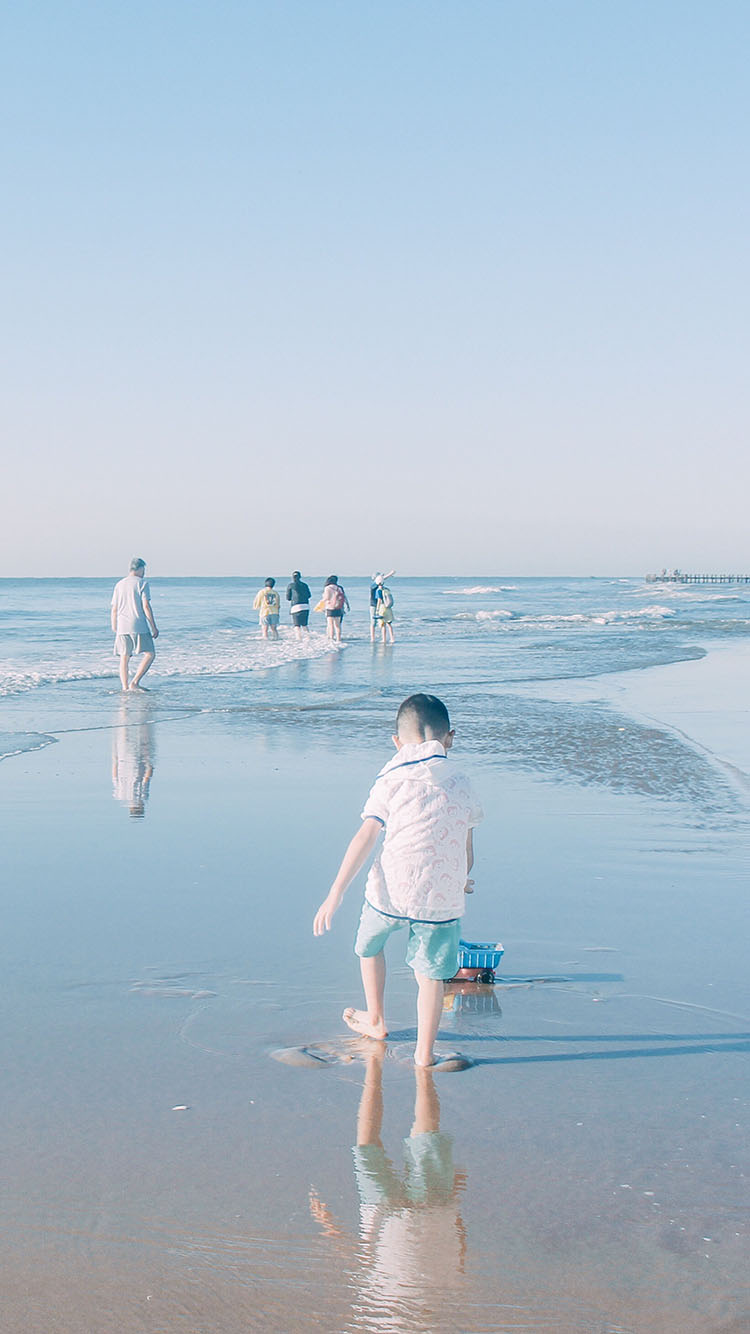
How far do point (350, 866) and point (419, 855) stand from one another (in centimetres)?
26

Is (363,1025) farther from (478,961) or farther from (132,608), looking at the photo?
(132,608)

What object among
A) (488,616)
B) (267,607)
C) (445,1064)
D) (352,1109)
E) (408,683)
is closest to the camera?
(352,1109)

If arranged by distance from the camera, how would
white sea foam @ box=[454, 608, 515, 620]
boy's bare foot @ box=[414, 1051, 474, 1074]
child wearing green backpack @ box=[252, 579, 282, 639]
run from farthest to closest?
1. white sea foam @ box=[454, 608, 515, 620]
2. child wearing green backpack @ box=[252, 579, 282, 639]
3. boy's bare foot @ box=[414, 1051, 474, 1074]

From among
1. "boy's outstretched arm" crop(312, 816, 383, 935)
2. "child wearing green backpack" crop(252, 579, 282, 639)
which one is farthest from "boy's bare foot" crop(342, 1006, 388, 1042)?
"child wearing green backpack" crop(252, 579, 282, 639)

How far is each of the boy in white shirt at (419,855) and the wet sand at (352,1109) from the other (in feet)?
1.32

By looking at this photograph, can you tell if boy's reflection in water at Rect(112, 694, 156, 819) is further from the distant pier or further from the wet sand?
the distant pier

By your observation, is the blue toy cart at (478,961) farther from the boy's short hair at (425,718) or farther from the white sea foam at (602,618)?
the white sea foam at (602,618)

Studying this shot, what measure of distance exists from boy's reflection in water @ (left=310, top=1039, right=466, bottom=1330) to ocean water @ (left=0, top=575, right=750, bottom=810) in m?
6.06

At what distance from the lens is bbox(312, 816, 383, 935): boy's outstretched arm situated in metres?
4.18

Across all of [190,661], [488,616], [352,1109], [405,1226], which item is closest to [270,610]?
[190,661]

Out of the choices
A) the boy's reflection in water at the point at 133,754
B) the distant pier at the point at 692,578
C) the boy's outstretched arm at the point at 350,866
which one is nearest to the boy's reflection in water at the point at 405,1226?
the boy's outstretched arm at the point at 350,866

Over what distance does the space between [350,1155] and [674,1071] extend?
132cm

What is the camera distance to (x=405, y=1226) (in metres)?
3.09

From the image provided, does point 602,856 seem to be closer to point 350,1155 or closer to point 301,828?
point 301,828
